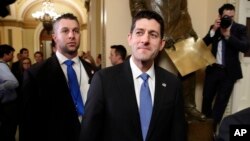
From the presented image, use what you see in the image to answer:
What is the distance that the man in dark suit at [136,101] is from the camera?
1.39m

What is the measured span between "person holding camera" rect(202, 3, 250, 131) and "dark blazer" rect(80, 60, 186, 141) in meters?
2.19

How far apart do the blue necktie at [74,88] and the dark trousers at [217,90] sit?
210cm

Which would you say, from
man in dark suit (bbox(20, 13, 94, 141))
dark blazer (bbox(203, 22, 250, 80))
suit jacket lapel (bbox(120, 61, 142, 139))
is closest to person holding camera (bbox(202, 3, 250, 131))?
dark blazer (bbox(203, 22, 250, 80))

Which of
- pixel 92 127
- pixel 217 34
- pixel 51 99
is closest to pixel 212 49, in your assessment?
pixel 217 34

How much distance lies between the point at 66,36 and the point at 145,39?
2.33 feet

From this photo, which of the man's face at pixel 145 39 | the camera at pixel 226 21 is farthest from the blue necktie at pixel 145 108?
the camera at pixel 226 21

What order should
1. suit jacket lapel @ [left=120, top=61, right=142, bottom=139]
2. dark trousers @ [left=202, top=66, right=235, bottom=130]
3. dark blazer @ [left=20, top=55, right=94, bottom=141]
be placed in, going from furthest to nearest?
dark trousers @ [left=202, top=66, right=235, bottom=130] → dark blazer @ [left=20, top=55, right=94, bottom=141] → suit jacket lapel @ [left=120, top=61, right=142, bottom=139]

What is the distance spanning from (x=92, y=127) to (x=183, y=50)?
219cm

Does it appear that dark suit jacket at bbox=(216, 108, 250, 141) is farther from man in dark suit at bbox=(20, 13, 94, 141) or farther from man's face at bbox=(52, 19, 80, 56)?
man's face at bbox=(52, 19, 80, 56)

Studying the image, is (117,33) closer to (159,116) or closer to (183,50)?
(183,50)

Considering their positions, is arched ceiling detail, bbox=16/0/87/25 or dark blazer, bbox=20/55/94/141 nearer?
dark blazer, bbox=20/55/94/141

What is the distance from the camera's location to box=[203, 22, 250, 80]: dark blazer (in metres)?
3.37

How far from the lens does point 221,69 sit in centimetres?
355

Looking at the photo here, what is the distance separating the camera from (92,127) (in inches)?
54.7
